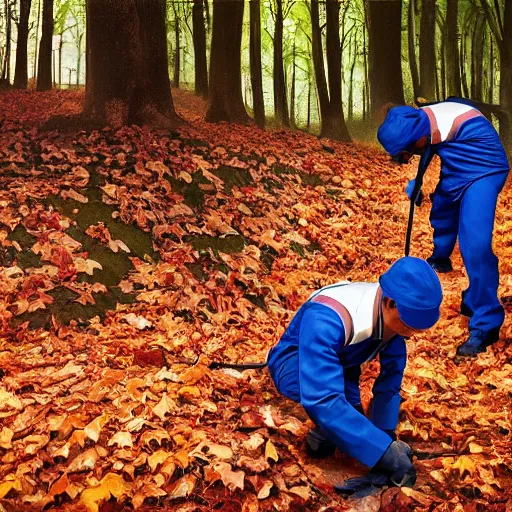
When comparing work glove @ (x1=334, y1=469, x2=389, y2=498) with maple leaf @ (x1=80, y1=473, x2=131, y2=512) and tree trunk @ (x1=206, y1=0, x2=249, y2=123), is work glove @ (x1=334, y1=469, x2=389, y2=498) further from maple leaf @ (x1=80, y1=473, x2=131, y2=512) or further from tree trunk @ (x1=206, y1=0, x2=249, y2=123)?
tree trunk @ (x1=206, y1=0, x2=249, y2=123)

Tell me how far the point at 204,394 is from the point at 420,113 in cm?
175

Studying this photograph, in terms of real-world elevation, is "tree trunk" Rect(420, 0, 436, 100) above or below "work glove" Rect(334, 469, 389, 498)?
above

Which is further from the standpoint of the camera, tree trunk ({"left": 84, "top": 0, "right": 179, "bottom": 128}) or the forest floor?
tree trunk ({"left": 84, "top": 0, "right": 179, "bottom": 128})

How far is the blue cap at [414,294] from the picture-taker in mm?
2057

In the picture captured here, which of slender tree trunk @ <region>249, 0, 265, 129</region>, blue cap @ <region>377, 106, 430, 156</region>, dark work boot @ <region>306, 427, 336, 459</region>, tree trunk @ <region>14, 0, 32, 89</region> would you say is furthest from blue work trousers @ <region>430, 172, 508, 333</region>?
tree trunk @ <region>14, 0, 32, 89</region>

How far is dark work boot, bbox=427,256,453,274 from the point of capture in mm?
3643

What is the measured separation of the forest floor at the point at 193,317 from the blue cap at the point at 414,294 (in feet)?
2.03

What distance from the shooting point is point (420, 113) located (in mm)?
3145

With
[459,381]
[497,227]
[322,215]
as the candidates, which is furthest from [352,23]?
[459,381]

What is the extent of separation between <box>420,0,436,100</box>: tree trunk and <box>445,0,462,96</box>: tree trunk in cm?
23

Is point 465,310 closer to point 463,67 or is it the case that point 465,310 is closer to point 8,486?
point 8,486

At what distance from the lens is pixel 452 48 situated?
5293 mm

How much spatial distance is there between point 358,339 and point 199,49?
3320 mm

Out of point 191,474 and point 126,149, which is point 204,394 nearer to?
point 191,474
